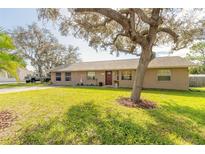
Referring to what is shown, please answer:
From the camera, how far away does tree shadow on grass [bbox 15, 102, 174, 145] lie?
4965 mm

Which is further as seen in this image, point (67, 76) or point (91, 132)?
point (67, 76)

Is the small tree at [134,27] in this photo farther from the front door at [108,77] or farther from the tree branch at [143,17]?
the front door at [108,77]

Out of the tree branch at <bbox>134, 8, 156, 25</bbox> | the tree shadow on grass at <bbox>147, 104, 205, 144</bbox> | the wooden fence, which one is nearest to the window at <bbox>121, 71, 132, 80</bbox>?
the wooden fence

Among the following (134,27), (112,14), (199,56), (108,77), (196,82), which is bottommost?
(196,82)

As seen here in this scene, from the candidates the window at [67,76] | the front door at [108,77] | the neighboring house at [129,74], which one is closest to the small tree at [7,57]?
the neighboring house at [129,74]

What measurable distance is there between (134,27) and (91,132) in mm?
5885

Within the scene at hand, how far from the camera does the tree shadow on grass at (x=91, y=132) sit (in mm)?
4965

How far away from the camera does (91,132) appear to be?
5.44 metres

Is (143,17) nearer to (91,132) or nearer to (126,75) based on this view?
(91,132)

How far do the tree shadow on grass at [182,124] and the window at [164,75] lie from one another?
943cm

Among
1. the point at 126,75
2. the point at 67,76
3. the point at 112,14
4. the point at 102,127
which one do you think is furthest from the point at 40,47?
the point at 102,127

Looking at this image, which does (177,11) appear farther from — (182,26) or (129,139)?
(129,139)
